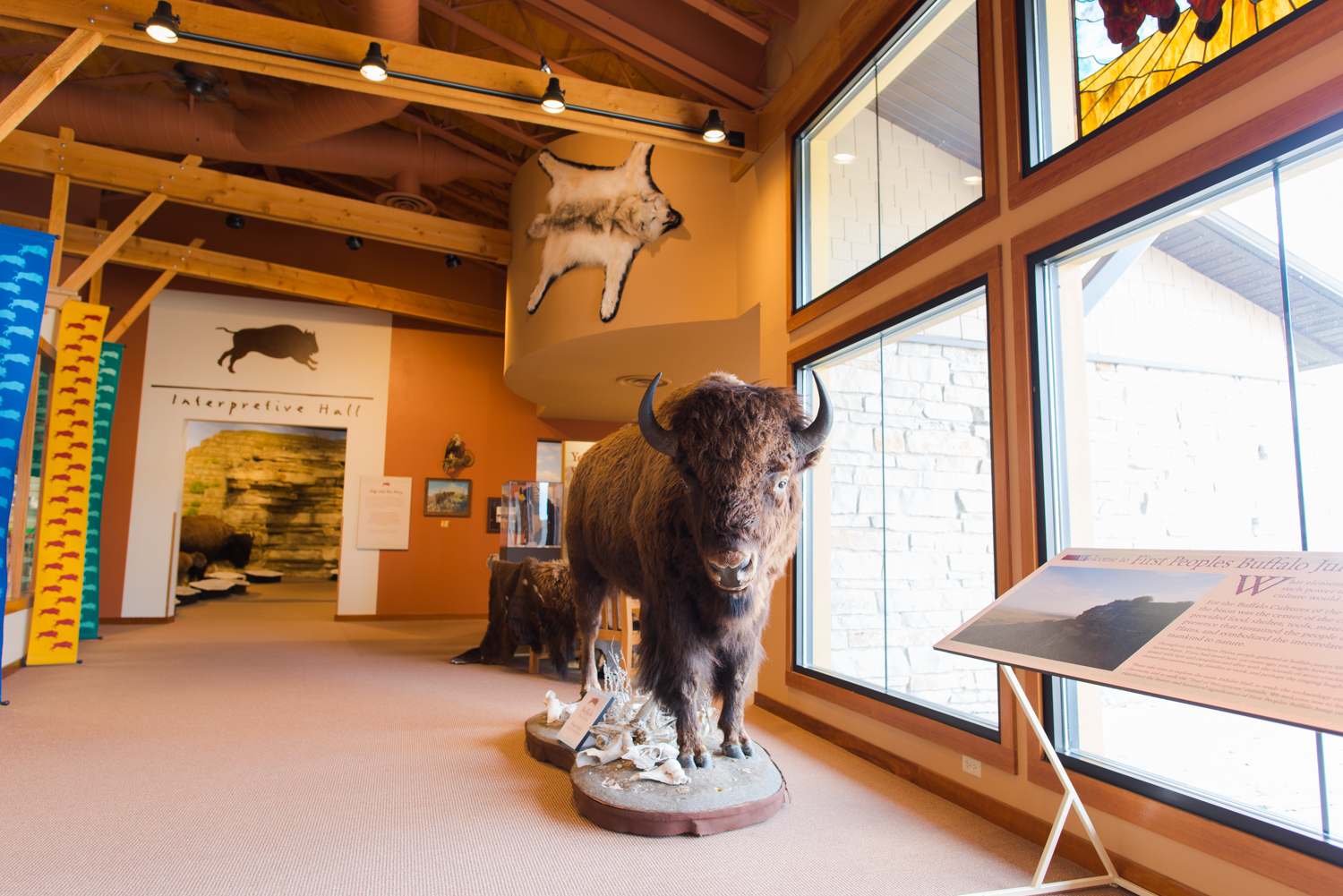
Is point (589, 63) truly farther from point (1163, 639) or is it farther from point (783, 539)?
point (1163, 639)

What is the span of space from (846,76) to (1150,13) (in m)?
1.91

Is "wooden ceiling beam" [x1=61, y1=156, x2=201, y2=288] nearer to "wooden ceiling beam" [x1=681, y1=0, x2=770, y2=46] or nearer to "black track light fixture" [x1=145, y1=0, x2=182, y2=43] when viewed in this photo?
"black track light fixture" [x1=145, y1=0, x2=182, y2=43]

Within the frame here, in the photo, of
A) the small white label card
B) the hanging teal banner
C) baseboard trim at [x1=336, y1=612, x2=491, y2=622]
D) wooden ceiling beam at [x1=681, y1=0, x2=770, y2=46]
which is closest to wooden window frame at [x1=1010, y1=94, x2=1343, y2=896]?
the small white label card

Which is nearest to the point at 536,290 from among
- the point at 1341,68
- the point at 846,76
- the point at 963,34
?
the point at 846,76

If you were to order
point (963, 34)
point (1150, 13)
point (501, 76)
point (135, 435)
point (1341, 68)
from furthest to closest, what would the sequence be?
point (135, 435) → point (501, 76) → point (963, 34) → point (1150, 13) → point (1341, 68)

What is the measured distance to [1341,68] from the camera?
1.78 metres

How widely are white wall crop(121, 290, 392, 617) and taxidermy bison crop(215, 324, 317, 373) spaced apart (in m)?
0.06

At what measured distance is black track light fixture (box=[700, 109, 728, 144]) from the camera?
15.5ft

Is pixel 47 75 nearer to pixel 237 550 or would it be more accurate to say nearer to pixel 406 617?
pixel 406 617

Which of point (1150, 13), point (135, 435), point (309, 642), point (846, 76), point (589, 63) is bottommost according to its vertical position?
point (309, 642)

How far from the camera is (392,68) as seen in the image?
176 inches

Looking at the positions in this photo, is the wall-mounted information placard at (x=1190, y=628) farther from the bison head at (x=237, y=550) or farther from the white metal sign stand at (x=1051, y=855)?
the bison head at (x=237, y=550)

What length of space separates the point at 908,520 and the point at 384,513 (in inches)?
293

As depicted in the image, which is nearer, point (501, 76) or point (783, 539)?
point (783, 539)
